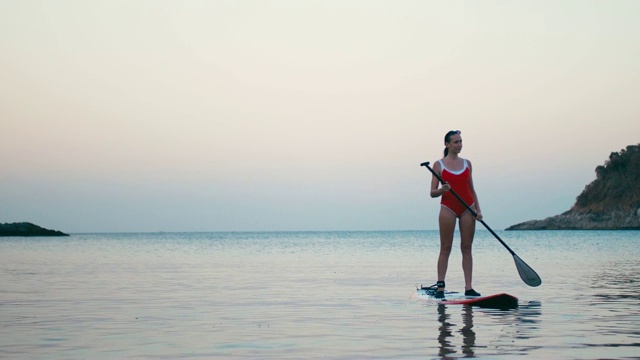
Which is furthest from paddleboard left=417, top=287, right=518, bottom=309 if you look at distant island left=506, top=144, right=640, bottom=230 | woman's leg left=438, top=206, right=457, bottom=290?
distant island left=506, top=144, right=640, bottom=230

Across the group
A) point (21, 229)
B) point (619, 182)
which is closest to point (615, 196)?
point (619, 182)

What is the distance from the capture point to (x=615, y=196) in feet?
457

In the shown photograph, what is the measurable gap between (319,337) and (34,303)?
19.2ft

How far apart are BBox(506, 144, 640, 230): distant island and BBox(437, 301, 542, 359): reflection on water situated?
13063cm

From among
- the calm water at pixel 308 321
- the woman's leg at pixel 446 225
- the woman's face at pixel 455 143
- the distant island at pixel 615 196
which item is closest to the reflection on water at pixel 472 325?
the calm water at pixel 308 321

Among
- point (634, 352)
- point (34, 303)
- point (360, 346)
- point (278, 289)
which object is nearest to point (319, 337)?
point (360, 346)

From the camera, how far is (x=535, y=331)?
8.65 metres

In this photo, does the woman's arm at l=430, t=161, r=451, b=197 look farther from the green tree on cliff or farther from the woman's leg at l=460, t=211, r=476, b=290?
the green tree on cliff

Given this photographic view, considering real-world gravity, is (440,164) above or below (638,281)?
above

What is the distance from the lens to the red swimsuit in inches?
462

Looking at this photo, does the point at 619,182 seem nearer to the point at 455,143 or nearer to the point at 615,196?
the point at 615,196

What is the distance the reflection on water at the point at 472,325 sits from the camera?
753 centimetres

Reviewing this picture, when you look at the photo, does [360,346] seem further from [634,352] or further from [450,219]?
[450,219]

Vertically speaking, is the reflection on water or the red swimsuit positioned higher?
the red swimsuit
